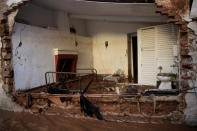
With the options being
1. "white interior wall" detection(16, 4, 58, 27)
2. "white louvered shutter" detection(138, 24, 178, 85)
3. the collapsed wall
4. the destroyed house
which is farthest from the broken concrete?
the collapsed wall

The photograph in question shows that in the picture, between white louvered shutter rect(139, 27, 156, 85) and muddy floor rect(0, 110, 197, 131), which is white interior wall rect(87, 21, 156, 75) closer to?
white louvered shutter rect(139, 27, 156, 85)

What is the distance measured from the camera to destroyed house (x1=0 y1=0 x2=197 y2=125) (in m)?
2.68

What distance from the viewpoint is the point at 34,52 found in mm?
4367

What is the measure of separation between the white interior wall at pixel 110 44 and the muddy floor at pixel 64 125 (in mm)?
3311

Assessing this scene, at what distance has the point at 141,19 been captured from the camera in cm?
461

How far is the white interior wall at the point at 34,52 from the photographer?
3.91 m

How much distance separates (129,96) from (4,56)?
3.25 meters

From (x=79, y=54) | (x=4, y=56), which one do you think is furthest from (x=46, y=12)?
(x=4, y=56)

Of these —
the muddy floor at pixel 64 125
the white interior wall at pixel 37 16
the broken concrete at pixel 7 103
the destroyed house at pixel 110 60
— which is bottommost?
the muddy floor at pixel 64 125

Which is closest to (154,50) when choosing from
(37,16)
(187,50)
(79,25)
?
(187,50)

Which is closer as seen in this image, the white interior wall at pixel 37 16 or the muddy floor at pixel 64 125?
the muddy floor at pixel 64 125

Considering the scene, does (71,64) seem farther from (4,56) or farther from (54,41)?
(4,56)

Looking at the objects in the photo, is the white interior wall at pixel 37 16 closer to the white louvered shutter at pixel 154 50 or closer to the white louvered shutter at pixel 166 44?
the white louvered shutter at pixel 154 50

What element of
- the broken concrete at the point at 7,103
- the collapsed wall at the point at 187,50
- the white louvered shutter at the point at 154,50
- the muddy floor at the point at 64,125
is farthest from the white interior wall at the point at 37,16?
the collapsed wall at the point at 187,50
